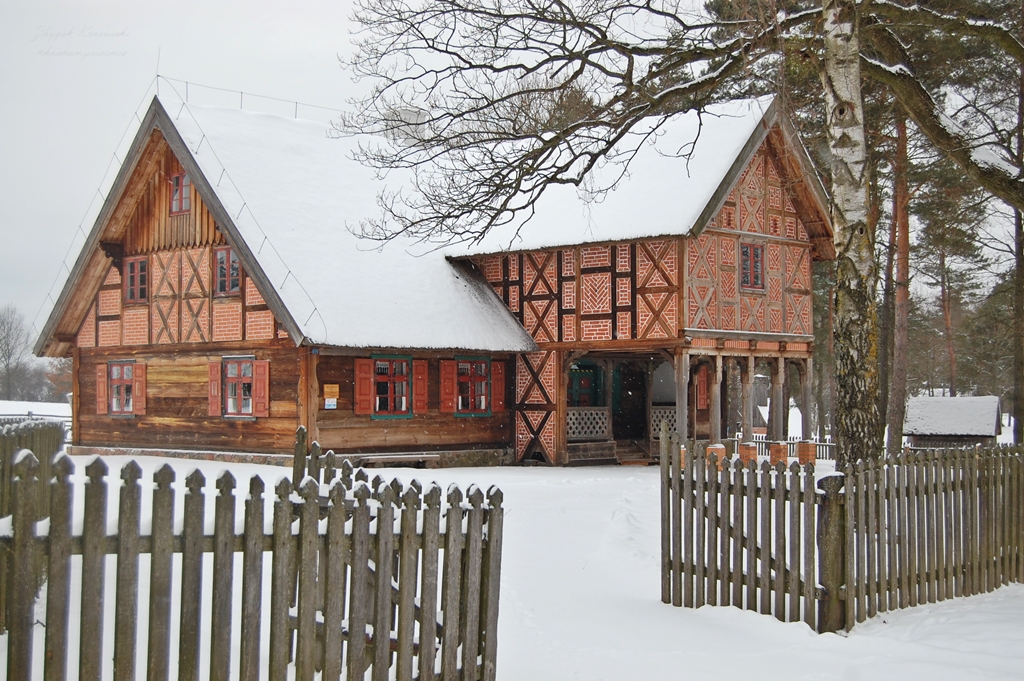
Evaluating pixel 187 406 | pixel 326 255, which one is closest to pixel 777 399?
pixel 326 255

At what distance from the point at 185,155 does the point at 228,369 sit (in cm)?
474

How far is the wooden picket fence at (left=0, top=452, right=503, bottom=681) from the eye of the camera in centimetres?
445

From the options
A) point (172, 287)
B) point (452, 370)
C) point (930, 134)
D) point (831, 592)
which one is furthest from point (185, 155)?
point (831, 592)

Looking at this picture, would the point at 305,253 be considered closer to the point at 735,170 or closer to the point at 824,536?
the point at 735,170

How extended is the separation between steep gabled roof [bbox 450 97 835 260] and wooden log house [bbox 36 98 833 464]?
70 millimetres

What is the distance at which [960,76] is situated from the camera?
24.8 meters

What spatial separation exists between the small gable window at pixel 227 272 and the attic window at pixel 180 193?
1.73 metres

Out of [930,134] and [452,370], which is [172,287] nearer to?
[452,370]

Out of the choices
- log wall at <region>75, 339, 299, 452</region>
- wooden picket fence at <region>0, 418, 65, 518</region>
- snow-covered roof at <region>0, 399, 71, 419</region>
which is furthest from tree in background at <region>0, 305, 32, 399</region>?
wooden picket fence at <region>0, 418, 65, 518</region>

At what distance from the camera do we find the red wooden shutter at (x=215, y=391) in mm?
22797

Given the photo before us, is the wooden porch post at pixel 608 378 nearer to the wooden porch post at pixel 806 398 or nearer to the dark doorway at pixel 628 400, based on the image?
the dark doorway at pixel 628 400

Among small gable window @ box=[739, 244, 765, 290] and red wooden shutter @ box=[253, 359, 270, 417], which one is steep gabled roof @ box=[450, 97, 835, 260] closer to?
small gable window @ box=[739, 244, 765, 290]

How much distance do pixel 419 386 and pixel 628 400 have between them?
26.5ft

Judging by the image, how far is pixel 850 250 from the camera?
34.4 feet
